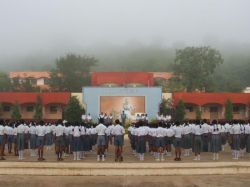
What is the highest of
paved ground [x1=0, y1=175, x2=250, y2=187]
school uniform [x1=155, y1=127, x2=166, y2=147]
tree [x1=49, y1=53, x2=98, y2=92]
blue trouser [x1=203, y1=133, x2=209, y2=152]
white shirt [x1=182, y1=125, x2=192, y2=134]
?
tree [x1=49, y1=53, x2=98, y2=92]

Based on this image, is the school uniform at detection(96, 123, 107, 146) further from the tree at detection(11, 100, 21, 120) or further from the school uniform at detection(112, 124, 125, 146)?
the tree at detection(11, 100, 21, 120)

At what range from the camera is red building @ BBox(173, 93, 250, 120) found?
96.6ft

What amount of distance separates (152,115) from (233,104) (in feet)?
32.7

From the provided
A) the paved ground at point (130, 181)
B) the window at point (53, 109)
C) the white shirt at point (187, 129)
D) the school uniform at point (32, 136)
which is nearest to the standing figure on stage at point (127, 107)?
the window at point (53, 109)

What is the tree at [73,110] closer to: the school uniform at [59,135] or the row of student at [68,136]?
the row of student at [68,136]

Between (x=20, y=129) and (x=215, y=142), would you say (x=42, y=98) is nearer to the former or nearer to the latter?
(x=20, y=129)

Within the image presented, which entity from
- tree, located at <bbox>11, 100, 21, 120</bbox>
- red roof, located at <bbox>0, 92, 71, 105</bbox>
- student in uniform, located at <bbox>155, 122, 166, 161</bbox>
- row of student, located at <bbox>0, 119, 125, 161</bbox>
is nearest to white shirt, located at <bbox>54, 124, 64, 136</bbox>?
row of student, located at <bbox>0, 119, 125, 161</bbox>

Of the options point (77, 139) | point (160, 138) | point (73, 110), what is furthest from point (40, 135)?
point (73, 110)

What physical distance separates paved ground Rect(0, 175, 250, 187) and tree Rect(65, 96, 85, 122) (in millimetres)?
16714

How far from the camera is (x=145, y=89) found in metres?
26.2

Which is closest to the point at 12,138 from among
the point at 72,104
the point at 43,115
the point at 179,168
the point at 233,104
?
the point at 179,168

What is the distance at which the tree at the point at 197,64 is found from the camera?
4075 centimetres

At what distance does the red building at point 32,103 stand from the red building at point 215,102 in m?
12.0

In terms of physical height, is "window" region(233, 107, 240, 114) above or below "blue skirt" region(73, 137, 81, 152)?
above
